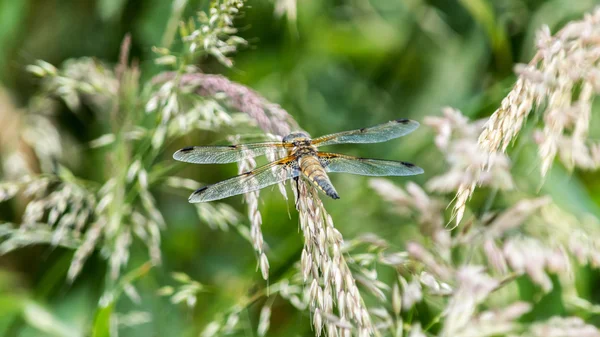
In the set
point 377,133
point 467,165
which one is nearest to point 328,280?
point 467,165

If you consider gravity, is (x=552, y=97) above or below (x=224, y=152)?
above

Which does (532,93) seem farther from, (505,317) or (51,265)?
(51,265)

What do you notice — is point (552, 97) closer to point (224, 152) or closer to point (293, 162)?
point (293, 162)

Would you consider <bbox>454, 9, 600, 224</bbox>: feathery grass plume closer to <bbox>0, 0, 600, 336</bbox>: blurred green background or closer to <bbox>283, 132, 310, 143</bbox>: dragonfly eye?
<bbox>283, 132, 310, 143</bbox>: dragonfly eye

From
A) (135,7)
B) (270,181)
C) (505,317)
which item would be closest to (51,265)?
(135,7)

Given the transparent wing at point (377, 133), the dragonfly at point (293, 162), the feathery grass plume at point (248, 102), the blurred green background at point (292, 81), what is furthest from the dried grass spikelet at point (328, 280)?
the blurred green background at point (292, 81)

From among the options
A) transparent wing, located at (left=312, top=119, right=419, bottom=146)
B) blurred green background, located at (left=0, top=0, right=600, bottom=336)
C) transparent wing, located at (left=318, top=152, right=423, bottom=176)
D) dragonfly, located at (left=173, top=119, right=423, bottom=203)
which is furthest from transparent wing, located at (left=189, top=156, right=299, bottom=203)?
blurred green background, located at (left=0, top=0, right=600, bottom=336)

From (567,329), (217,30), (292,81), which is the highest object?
(217,30)
